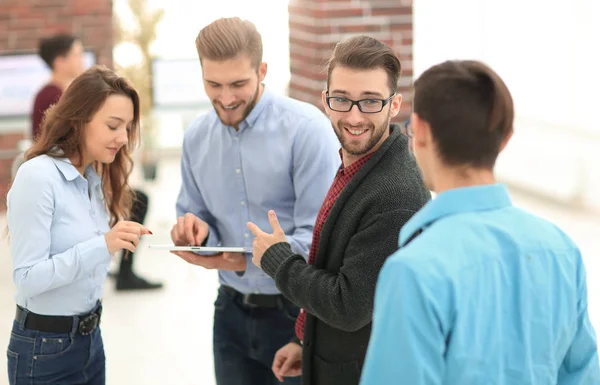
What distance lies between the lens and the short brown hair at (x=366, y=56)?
82.8 inches

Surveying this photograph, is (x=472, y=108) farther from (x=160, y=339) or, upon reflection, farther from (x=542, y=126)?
(x=542, y=126)

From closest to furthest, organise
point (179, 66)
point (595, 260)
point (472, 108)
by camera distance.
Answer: point (472, 108), point (595, 260), point (179, 66)

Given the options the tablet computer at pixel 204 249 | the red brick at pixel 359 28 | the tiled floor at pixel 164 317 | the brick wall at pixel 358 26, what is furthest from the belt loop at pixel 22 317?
the red brick at pixel 359 28

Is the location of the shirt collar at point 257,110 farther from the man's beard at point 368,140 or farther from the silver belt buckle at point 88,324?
the silver belt buckle at point 88,324

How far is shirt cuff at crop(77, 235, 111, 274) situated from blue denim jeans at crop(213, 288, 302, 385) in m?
0.47

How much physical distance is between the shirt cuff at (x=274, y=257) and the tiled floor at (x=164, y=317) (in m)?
2.17

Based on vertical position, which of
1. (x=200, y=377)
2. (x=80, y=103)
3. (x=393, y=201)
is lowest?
(x=200, y=377)

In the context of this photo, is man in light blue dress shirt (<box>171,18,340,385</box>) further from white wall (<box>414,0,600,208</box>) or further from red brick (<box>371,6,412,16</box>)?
white wall (<box>414,0,600,208</box>)

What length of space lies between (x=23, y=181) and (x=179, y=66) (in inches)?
175

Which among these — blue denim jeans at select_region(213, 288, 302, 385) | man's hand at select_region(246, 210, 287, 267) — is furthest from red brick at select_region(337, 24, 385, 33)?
man's hand at select_region(246, 210, 287, 267)

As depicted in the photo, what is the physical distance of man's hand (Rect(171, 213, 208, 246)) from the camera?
255 centimetres

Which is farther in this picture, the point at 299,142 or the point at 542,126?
the point at 542,126

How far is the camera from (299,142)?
8.54 feet

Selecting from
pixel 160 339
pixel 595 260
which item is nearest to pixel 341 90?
pixel 160 339
